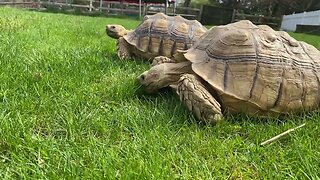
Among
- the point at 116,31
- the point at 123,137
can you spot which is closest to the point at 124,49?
the point at 116,31

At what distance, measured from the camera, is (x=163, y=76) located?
2.74 m

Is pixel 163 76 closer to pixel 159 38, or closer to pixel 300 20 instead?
pixel 159 38

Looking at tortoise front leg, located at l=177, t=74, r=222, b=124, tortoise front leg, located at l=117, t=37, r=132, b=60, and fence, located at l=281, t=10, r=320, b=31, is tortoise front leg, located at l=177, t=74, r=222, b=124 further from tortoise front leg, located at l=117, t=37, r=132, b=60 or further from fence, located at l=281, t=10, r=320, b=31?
fence, located at l=281, t=10, r=320, b=31

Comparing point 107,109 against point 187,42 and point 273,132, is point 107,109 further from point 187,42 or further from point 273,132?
point 187,42

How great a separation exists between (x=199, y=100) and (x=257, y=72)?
466 mm

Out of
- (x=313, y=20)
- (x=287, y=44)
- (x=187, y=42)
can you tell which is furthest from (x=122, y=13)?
(x=287, y=44)

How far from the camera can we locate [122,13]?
25.5 meters

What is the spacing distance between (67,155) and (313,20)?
51.8 feet

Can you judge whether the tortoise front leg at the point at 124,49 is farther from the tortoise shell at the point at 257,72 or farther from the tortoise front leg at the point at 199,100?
the tortoise front leg at the point at 199,100

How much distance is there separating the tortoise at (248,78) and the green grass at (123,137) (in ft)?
0.33

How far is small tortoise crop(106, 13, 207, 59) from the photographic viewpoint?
13.8ft

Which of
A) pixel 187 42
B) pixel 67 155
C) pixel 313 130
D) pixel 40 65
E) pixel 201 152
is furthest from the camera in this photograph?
pixel 187 42

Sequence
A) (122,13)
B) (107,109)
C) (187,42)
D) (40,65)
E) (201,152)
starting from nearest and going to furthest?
(201,152)
(107,109)
(40,65)
(187,42)
(122,13)

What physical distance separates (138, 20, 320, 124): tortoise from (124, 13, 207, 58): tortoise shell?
62.4 inches
